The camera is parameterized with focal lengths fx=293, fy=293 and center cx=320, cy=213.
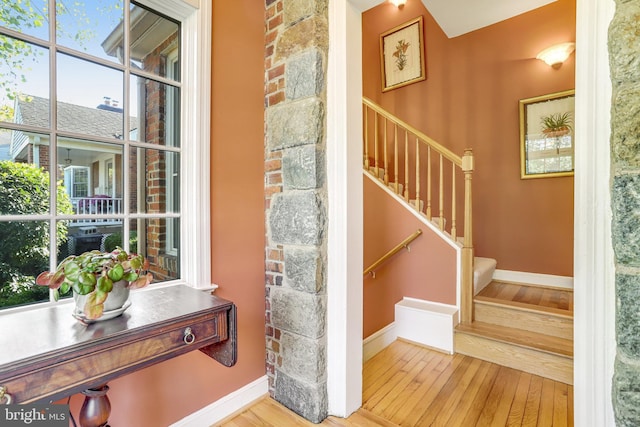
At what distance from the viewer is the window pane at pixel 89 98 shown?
1.27 m

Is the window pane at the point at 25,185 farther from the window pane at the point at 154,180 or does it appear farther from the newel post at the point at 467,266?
the newel post at the point at 467,266

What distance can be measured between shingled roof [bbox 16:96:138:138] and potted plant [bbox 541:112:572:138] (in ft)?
12.1

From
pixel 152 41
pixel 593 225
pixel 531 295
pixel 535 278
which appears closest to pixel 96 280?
pixel 152 41

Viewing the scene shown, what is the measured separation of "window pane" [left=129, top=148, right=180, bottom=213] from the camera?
148 centimetres

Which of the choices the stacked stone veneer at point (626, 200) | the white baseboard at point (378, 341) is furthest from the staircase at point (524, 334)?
the stacked stone veneer at point (626, 200)

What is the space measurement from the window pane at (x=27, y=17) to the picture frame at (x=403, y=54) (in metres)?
3.59

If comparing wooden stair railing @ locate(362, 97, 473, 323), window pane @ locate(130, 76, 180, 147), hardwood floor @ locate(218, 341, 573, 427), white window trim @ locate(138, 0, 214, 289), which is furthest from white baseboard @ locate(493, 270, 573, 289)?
window pane @ locate(130, 76, 180, 147)

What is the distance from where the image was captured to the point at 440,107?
372cm

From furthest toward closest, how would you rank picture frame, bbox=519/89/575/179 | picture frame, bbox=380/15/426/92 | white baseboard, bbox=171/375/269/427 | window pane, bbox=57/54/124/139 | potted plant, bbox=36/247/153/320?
1. picture frame, bbox=380/15/426/92
2. picture frame, bbox=519/89/575/179
3. white baseboard, bbox=171/375/269/427
4. window pane, bbox=57/54/124/139
5. potted plant, bbox=36/247/153/320

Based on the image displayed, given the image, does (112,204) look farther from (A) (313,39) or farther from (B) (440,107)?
(B) (440,107)

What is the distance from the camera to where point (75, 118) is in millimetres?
1300

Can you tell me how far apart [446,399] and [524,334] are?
974 millimetres

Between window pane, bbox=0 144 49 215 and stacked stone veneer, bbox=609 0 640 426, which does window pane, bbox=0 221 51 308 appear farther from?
stacked stone veneer, bbox=609 0 640 426

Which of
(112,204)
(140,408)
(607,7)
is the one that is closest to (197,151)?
(112,204)
